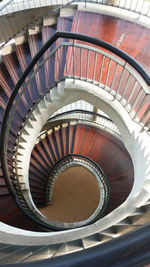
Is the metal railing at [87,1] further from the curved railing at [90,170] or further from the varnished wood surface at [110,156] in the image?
the curved railing at [90,170]

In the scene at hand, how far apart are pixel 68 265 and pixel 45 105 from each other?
4453 mm

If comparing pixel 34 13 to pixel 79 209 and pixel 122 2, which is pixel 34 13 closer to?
pixel 122 2

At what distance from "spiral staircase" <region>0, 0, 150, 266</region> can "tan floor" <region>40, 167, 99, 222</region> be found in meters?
0.50

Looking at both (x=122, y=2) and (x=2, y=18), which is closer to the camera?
(x=122, y=2)

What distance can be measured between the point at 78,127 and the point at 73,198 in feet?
12.0

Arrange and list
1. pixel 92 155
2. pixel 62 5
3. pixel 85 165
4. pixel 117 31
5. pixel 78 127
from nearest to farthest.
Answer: pixel 117 31 < pixel 62 5 < pixel 92 155 < pixel 85 165 < pixel 78 127

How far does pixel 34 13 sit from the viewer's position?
6.61 metres

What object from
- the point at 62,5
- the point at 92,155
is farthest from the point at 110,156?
the point at 62,5

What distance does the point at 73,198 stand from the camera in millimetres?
10281

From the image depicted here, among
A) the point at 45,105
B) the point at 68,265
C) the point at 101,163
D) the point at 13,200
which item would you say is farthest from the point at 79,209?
the point at 68,265

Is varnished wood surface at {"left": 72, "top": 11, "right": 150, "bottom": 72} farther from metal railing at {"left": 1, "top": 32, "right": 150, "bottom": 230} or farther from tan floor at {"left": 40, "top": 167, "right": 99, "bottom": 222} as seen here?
tan floor at {"left": 40, "top": 167, "right": 99, "bottom": 222}

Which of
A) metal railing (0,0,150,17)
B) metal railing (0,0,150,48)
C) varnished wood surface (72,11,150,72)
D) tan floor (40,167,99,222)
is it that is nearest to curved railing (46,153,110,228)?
tan floor (40,167,99,222)

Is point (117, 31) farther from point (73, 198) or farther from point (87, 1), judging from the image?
point (73, 198)

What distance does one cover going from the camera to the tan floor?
9.71m
